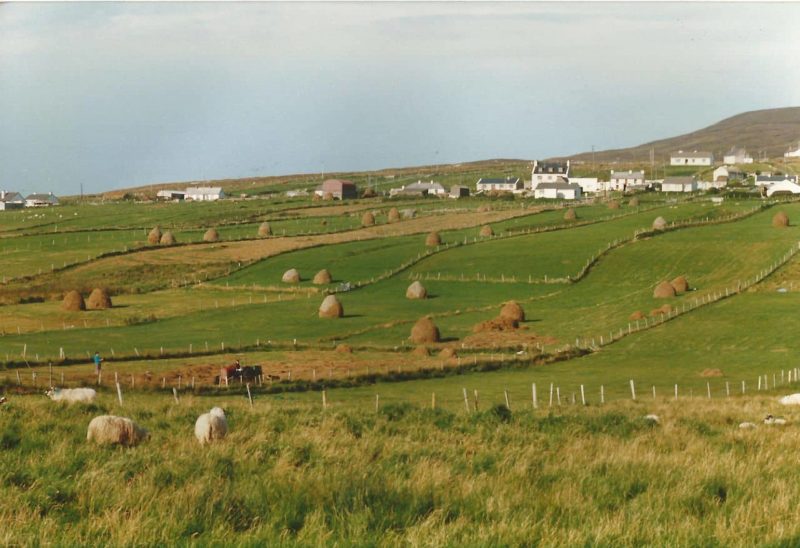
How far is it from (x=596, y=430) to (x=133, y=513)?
10146 millimetres

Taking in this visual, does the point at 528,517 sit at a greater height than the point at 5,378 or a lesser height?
greater

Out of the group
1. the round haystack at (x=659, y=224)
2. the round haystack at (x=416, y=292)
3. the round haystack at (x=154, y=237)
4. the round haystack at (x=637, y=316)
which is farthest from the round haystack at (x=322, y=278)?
the round haystack at (x=659, y=224)

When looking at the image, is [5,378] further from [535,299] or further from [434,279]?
[434,279]

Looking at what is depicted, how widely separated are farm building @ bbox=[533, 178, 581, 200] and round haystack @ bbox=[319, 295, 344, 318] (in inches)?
4112

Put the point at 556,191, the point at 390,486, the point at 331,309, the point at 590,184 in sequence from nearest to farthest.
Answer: the point at 390,486 < the point at 331,309 < the point at 556,191 < the point at 590,184

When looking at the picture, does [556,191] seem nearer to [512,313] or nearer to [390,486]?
[512,313]

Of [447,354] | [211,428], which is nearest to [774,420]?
[211,428]

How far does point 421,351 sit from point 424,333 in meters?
3.49

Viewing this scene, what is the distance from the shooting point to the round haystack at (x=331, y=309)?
218ft

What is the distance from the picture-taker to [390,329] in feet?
204

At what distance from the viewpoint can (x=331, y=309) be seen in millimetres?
66625

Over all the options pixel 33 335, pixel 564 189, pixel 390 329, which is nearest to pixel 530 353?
pixel 390 329

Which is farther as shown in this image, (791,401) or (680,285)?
(680,285)

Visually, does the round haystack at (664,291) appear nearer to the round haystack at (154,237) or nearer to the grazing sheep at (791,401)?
the grazing sheep at (791,401)
